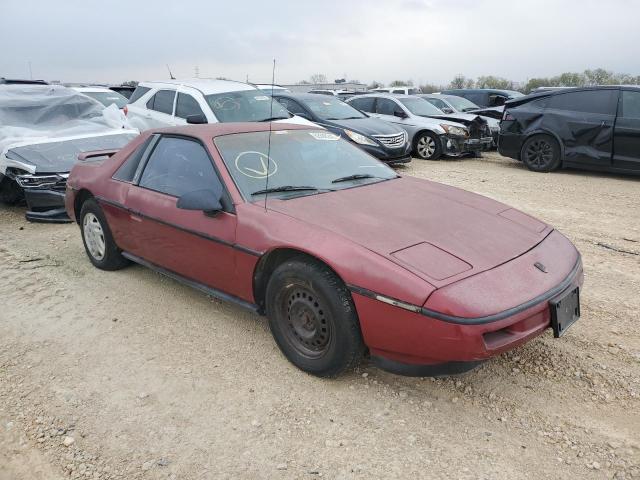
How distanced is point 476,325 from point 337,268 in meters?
0.75

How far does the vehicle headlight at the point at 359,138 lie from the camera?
9195 mm

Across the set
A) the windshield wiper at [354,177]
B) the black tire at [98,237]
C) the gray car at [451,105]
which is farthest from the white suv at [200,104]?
the gray car at [451,105]

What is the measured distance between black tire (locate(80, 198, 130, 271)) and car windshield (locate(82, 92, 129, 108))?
7255 mm

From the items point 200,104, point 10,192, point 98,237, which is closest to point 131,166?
point 98,237

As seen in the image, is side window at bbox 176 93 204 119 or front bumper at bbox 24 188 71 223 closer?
front bumper at bbox 24 188 71 223

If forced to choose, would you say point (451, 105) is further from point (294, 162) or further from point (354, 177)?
point (294, 162)

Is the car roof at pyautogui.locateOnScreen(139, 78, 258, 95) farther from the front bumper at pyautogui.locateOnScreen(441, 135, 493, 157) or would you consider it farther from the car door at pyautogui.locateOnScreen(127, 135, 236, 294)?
the car door at pyautogui.locateOnScreen(127, 135, 236, 294)

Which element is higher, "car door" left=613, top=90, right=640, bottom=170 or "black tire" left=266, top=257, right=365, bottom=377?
"car door" left=613, top=90, right=640, bottom=170

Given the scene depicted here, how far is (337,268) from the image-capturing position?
2.73 metres

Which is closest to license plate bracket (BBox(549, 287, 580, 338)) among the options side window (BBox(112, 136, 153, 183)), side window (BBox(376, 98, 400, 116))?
side window (BBox(112, 136, 153, 183))

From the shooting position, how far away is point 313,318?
2959mm

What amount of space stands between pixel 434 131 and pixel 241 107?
449 cm

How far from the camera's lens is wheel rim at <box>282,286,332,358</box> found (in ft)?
9.52

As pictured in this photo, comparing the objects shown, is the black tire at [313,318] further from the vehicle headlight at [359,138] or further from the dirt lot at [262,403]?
the vehicle headlight at [359,138]
